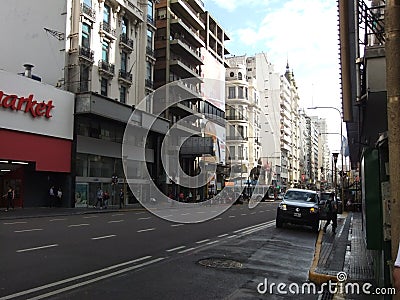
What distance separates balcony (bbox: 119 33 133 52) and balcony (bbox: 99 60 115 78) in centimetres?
286

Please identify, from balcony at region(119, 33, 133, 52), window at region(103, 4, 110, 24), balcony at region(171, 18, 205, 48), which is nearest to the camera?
window at region(103, 4, 110, 24)

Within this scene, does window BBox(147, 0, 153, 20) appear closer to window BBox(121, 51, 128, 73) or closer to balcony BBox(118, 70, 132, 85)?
window BBox(121, 51, 128, 73)

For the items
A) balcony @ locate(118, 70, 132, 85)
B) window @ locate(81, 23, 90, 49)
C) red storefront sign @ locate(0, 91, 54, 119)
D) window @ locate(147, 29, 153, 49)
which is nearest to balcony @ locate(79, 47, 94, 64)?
window @ locate(81, 23, 90, 49)

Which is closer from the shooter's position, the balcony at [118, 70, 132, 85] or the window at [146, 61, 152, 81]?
the balcony at [118, 70, 132, 85]

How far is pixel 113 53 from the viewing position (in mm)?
38812

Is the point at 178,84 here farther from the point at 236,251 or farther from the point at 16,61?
the point at 236,251

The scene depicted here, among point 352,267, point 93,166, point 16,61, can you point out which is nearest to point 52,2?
point 16,61

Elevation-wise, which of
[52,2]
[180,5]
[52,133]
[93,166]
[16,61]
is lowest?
[93,166]

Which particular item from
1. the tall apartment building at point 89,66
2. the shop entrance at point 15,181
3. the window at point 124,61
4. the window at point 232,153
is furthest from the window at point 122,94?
the window at point 232,153

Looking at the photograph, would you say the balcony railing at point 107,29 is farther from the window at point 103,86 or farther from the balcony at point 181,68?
the balcony at point 181,68

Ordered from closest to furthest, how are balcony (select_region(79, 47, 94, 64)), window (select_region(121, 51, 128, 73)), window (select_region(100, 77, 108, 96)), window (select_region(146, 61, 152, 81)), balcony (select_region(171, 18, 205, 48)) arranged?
balcony (select_region(79, 47, 94, 64)) < window (select_region(100, 77, 108, 96)) < window (select_region(121, 51, 128, 73)) < window (select_region(146, 61, 152, 81)) < balcony (select_region(171, 18, 205, 48))

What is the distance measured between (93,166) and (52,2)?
13821mm

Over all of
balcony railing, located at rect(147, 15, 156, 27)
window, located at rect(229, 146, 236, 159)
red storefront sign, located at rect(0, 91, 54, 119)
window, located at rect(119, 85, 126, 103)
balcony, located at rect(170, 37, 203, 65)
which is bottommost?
window, located at rect(229, 146, 236, 159)
